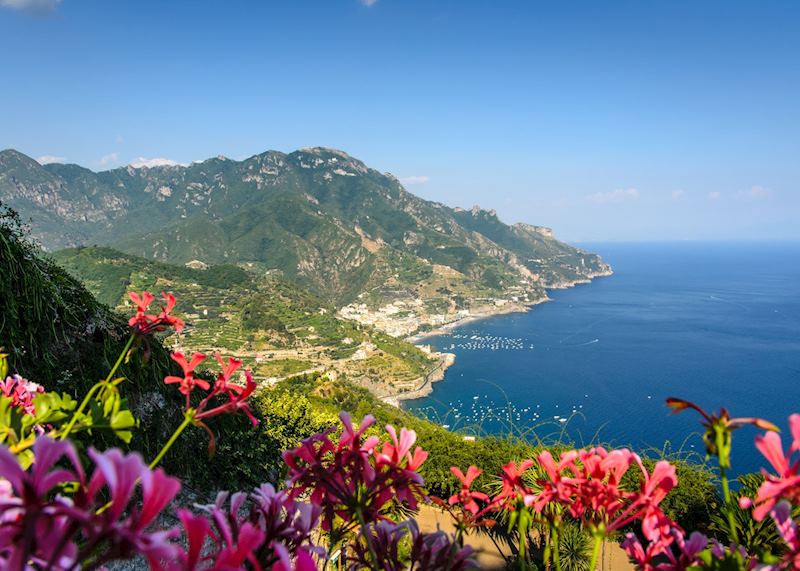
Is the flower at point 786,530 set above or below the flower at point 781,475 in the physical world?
below

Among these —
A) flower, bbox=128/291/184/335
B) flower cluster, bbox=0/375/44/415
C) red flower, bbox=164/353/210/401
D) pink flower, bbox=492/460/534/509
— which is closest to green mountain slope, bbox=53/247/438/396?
flower cluster, bbox=0/375/44/415

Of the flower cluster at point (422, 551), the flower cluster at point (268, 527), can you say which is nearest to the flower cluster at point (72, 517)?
the flower cluster at point (268, 527)

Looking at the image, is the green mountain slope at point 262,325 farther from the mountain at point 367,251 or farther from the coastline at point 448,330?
the mountain at point 367,251

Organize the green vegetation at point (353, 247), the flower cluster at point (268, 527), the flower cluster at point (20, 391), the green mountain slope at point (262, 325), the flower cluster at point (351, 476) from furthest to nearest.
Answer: the green vegetation at point (353, 247), the green mountain slope at point (262, 325), the flower cluster at point (20, 391), the flower cluster at point (351, 476), the flower cluster at point (268, 527)

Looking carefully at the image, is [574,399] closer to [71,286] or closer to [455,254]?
[71,286]

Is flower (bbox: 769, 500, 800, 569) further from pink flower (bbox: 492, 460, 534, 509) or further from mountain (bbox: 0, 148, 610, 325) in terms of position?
mountain (bbox: 0, 148, 610, 325)

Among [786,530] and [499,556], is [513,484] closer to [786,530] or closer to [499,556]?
[786,530]

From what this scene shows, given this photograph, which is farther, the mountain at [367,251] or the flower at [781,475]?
the mountain at [367,251]

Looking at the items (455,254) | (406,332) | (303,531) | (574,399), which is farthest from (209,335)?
(455,254)
